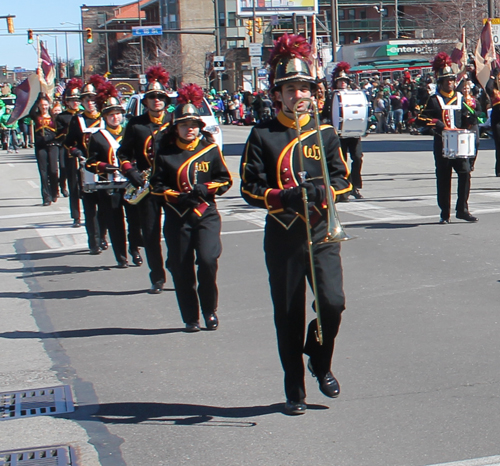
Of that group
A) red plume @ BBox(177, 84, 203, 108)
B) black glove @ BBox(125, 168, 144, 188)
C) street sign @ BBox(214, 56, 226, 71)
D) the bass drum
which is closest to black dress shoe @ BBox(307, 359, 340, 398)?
red plume @ BBox(177, 84, 203, 108)

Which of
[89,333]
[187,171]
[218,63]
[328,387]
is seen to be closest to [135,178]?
[187,171]

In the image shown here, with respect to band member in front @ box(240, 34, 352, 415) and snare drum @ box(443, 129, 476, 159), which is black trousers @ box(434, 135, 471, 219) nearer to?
snare drum @ box(443, 129, 476, 159)

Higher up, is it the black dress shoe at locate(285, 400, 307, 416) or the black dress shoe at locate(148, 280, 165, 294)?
the black dress shoe at locate(285, 400, 307, 416)

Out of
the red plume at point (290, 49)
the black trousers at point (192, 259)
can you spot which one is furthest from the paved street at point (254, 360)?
the red plume at point (290, 49)

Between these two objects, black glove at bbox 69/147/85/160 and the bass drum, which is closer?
black glove at bbox 69/147/85/160

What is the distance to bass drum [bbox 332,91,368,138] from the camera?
15156 mm

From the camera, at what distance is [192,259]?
293 inches

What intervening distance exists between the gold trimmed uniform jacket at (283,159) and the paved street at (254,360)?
4.02ft

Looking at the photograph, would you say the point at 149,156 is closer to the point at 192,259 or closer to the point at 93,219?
the point at 192,259

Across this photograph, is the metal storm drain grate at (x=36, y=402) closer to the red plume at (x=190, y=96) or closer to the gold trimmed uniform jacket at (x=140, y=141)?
the red plume at (x=190, y=96)

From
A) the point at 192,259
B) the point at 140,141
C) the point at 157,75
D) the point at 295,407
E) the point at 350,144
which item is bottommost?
the point at 295,407

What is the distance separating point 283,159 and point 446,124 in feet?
25.9

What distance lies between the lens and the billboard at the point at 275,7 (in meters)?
62.8

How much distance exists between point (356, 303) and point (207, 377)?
2.39 metres
